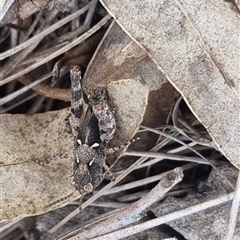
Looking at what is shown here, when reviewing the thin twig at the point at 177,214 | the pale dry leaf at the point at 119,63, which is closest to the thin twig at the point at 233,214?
the thin twig at the point at 177,214

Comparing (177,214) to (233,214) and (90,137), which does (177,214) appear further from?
(90,137)

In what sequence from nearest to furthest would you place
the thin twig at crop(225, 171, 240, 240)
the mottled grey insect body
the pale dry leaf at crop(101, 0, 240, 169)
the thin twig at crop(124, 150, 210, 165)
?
the pale dry leaf at crop(101, 0, 240, 169), the thin twig at crop(225, 171, 240, 240), the mottled grey insect body, the thin twig at crop(124, 150, 210, 165)

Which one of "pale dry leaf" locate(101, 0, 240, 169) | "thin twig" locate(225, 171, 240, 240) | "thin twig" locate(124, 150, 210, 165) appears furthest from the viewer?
"thin twig" locate(124, 150, 210, 165)

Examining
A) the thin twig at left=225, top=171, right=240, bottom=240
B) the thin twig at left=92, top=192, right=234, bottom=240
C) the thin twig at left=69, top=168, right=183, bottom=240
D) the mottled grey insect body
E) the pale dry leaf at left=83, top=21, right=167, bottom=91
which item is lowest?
the thin twig at left=225, top=171, right=240, bottom=240

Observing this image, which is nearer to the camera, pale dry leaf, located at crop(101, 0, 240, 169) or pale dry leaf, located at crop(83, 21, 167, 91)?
pale dry leaf, located at crop(101, 0, 240, 169)

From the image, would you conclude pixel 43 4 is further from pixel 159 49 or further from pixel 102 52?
pixel 159 49

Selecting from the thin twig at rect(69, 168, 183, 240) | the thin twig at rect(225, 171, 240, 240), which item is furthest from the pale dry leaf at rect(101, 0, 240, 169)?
the thin twig at rect(69, 168, 183, 240)

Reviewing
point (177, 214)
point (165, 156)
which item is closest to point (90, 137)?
point (165, 156)

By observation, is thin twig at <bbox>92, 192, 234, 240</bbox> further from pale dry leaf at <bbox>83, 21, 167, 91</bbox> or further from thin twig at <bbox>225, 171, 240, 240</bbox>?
pale dry leaf at <bbox>83, 21, 167, 91</bbox>
